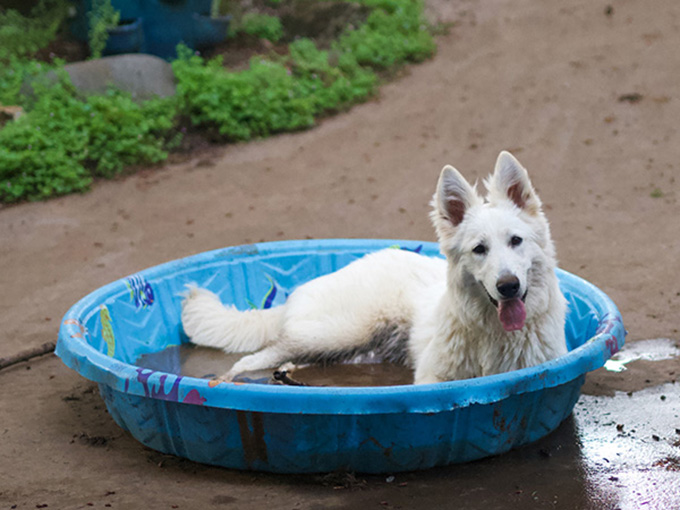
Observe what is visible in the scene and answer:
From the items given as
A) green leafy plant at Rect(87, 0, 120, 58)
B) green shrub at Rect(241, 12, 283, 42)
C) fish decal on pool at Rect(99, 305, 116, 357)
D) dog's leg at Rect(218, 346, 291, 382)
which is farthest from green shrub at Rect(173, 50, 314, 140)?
dog's leg at Rect(218, 346, 291, 382)

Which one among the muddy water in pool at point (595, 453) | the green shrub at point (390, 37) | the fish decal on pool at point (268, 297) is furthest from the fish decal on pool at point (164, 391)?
the green shrub at point (390, 37)

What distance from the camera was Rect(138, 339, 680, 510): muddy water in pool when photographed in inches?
132

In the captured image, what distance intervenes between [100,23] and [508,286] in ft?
33.0

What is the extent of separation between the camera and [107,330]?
489cm

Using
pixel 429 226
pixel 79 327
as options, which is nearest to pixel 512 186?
pixel 79 327

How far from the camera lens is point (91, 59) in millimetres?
11555

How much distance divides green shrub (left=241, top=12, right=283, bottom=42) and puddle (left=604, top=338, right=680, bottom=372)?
33.5 ft

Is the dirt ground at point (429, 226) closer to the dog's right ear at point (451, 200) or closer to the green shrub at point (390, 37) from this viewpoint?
the green shrub at point (390, 37)

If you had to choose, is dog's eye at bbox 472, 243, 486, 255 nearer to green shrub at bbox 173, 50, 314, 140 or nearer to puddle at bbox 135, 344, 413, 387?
puddle at bbox 135, 344, 413, 387

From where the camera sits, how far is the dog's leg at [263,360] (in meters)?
4.82

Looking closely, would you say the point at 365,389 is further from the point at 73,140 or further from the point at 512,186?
the point at 73,140

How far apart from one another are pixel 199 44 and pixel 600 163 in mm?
7137

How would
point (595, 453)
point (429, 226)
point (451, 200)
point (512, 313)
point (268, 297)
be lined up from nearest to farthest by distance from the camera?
point (512, 313) < point (595, 453) < point (451, 200) < point (268, 297) < point (429, 226)

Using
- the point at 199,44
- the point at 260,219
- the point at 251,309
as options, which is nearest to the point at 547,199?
the point at 260,219
